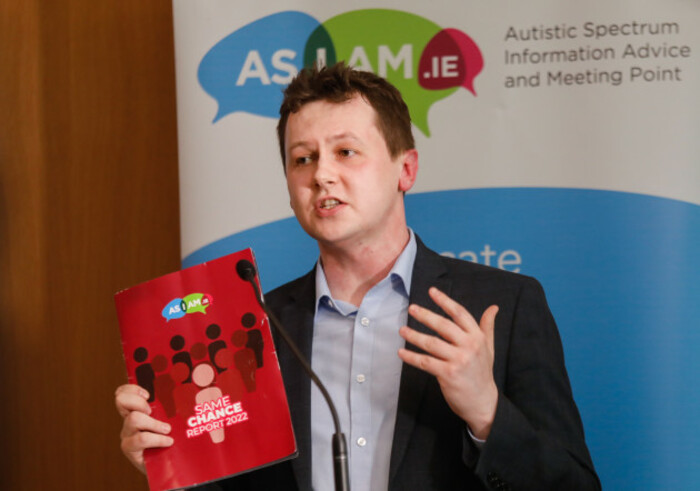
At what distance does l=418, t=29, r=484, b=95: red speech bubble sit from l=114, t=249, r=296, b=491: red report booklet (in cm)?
118

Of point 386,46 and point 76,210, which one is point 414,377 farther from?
point 76,210

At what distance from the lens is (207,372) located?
1565 mm

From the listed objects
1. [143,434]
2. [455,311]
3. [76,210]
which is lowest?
[143,434]

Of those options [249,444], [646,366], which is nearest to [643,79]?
[646,366]

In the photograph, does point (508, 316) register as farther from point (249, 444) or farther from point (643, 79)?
point (643, 79)

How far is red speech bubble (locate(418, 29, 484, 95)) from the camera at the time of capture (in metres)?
2.50

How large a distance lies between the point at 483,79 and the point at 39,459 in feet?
7.69

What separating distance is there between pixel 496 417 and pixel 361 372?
1.15 ft

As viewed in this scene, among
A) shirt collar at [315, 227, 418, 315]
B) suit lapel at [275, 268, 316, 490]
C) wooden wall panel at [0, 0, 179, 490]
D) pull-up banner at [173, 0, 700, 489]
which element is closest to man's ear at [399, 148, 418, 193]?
shirt collar at [315, 227, 418, 315]

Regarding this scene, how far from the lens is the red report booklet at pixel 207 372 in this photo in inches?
60.2

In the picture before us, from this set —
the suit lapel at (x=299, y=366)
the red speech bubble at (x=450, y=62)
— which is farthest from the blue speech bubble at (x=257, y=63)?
the suit lapel at (x=299, y=366)

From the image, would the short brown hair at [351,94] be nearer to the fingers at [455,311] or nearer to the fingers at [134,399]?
the fingers at [455,311]

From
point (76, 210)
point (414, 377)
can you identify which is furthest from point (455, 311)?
point (76, 210)

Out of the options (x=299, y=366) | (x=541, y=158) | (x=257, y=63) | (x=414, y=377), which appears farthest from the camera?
(x=257, y=63)
